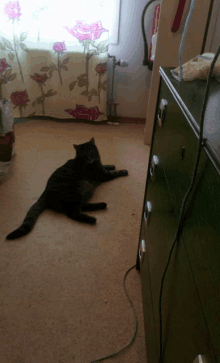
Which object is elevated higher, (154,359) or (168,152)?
(168,152)

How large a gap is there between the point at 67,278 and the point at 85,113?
179cm

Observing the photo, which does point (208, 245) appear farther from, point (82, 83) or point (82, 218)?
point (82, 83)

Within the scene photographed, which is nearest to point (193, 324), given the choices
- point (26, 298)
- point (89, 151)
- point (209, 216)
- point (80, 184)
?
point (209, 216)

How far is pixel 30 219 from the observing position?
140 centimetres

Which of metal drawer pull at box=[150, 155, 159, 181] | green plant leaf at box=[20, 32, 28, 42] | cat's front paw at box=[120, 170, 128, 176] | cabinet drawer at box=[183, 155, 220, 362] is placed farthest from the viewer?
green plant leaf at box=[20, 32, 28, 42]

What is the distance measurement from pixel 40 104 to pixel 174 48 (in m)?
1.28

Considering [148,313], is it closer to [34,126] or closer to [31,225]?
[31,225]

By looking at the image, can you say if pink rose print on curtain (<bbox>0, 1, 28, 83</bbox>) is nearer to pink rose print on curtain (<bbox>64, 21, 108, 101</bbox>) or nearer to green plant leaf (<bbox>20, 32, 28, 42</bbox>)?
green plant leaf (<bbox>20, 32, 28, 42</bbox>)

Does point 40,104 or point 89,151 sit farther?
point 40,104

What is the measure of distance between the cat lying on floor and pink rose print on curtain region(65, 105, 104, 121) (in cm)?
95

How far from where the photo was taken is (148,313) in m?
0.88

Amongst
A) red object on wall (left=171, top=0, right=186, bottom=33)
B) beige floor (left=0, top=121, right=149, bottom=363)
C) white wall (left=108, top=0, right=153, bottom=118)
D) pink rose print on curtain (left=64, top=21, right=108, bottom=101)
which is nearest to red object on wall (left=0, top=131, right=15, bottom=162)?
beige floor (left=0, top=121, right=149, bottom=363)

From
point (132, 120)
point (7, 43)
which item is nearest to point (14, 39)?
point (7, 43)

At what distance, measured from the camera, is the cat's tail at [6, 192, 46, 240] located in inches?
52.7
